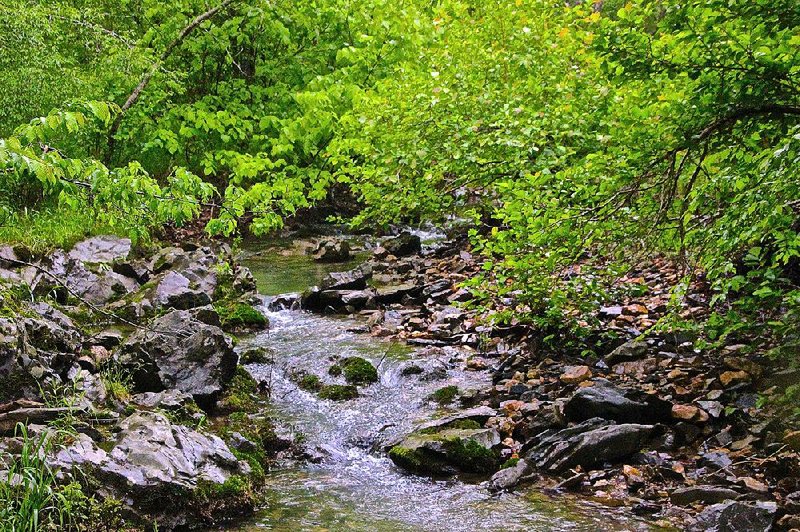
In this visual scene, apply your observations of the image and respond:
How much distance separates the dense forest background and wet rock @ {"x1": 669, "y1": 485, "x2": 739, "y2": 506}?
136cm

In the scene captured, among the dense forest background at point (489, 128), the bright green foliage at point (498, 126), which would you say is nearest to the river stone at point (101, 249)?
the dense forest background at point (489, 128)

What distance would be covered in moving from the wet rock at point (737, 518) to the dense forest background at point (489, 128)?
1.58 meters

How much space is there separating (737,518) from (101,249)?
11.0m

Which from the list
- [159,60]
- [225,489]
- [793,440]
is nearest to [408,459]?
[225,489]

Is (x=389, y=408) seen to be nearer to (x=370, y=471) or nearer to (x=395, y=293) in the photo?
(x=370, y=471)

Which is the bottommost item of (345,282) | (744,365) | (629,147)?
(345,282)

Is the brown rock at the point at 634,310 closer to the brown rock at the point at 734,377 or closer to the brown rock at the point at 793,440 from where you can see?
the brown rock at the point at 734,377

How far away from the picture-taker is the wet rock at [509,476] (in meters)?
5.67

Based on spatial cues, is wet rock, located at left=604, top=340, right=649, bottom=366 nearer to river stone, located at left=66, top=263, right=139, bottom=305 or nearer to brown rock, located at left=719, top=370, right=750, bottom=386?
brown rock, located at left=719, top=370, right=750, bottom=386

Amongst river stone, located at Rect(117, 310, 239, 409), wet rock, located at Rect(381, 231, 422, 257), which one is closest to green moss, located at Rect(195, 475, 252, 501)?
river stone, located at Rect(117, 310, 239, 409)

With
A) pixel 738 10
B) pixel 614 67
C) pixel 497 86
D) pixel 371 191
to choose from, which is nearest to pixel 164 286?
pixel 371 191

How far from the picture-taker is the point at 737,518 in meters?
4.49

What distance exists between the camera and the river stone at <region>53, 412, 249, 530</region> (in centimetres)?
475

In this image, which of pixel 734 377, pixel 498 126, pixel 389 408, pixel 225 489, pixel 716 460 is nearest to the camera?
pixel 225 489
